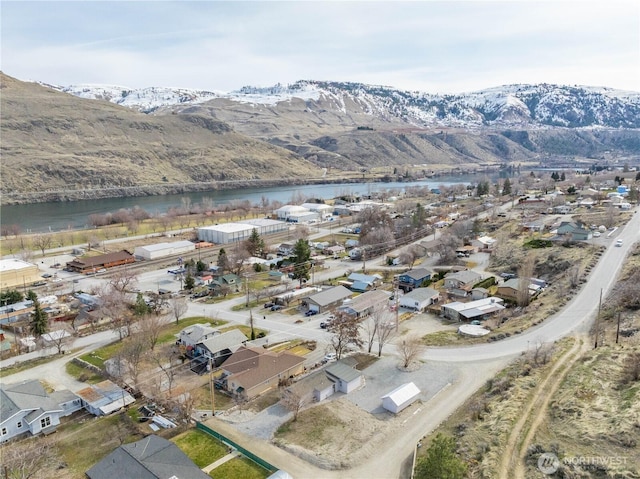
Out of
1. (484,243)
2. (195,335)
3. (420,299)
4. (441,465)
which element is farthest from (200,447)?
(484,243)

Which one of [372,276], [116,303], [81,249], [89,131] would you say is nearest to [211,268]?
[116,303]

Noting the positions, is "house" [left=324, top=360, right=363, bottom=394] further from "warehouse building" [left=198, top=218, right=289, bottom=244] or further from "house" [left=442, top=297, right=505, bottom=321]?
"warehouse building" [left=198, top=218, right=289, bottom=244]

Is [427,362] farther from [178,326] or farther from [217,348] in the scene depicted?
[178,326]

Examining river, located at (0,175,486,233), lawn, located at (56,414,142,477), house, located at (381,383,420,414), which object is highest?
river, located at (0,175,486,233)

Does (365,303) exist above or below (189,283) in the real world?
below

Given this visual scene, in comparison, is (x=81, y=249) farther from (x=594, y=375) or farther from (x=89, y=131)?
(x=89, y=131)

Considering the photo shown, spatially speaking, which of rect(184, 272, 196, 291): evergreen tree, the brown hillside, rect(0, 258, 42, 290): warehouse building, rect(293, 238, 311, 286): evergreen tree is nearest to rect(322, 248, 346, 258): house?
Answer: rect(293, 238, 311, 286): evergreen tree

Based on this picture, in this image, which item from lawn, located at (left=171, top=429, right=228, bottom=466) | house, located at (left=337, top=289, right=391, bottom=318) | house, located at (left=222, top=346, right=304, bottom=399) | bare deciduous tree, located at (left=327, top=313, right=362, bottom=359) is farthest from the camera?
house, located at (left=337, top=289, right=391, bottom=318)
